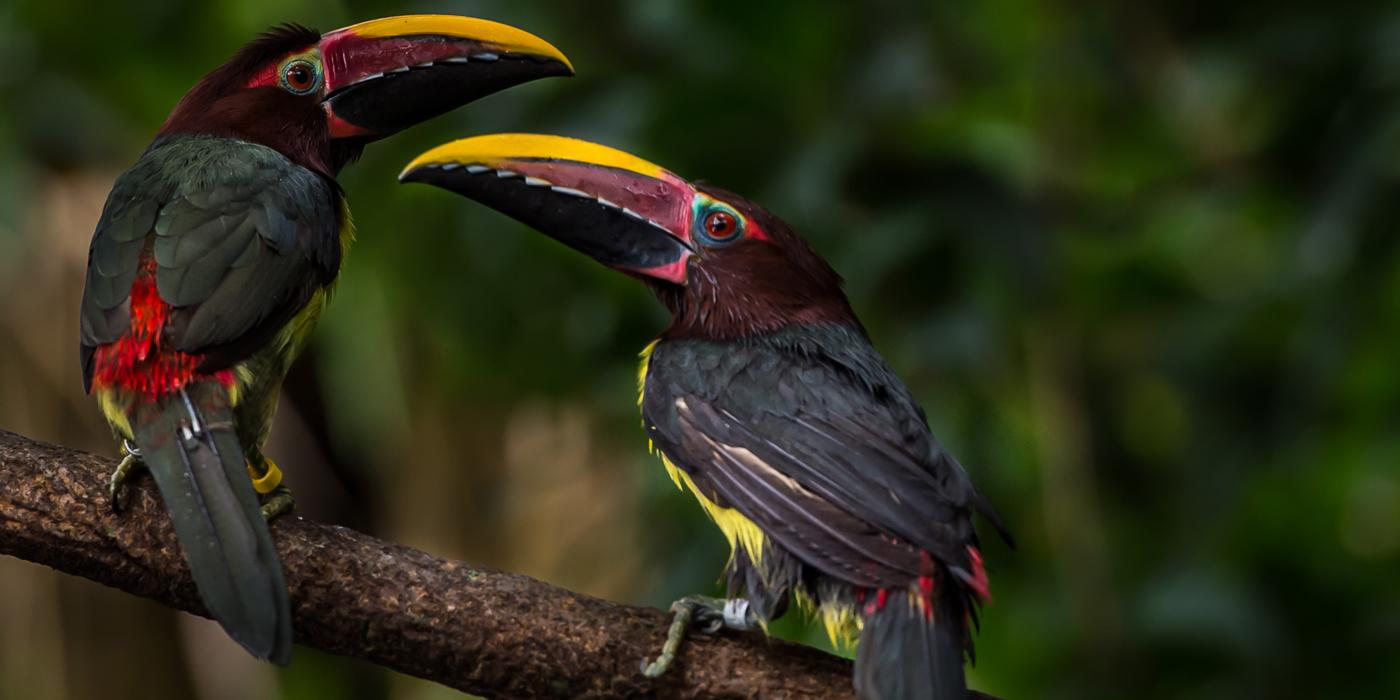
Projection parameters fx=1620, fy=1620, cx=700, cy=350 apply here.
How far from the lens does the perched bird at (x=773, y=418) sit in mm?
2436

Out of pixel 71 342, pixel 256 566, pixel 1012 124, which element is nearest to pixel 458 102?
pixel 256 566

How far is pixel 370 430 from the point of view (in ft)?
19.3

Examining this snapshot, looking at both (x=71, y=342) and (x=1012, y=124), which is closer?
(x=1012, y=124)

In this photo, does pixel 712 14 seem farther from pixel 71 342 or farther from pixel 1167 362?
pixel 71 342

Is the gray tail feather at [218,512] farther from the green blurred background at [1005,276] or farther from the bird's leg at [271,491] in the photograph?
the green blurred background at [1005,276]

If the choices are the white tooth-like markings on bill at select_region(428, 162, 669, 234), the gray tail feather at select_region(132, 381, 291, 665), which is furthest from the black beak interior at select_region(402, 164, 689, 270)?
the gray tail feather at select_region(132, 381, 291, 665)

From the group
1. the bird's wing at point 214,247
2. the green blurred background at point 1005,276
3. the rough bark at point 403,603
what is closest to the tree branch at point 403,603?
the rough bark at point 403,603

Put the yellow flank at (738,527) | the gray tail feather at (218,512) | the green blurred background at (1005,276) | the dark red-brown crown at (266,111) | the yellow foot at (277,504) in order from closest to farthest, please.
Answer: the gray tail feather at (218,512) < the yellow foot at (277,504) < the yellow flank at (738,527) < the dark red-brown crown at (266,111) < the green blurred background at (1005,276)

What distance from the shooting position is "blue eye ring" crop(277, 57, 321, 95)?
9.47 ft

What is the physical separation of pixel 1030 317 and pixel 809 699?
1884mm

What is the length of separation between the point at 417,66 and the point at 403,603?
93 centimetres

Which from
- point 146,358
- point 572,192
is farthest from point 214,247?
point 572,192

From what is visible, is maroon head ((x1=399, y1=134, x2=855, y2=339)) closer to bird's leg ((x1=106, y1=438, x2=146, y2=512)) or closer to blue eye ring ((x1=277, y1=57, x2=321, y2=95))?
blue eye ring ((x1=277, y1=57, x2=321, y2=95))

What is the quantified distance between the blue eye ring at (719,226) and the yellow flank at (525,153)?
88 mm
